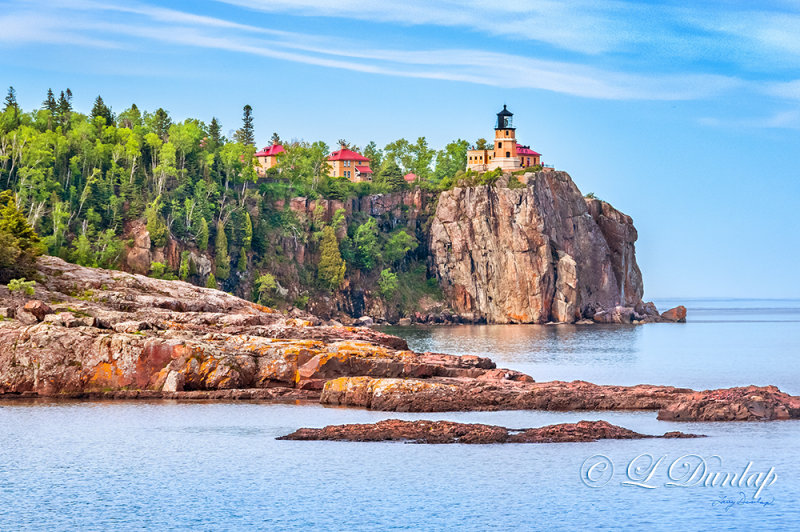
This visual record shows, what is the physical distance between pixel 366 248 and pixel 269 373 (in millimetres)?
105701

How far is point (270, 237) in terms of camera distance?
5782 inches

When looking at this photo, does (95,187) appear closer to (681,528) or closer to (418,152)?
(418,152)

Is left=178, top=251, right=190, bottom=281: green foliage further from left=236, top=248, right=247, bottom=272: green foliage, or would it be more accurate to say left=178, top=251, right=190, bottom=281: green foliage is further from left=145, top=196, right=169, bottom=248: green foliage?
left=236, top=248, right=247, bottom=272: green foliage

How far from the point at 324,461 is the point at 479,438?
589cm

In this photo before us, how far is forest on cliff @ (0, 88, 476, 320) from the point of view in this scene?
115125 millimetres

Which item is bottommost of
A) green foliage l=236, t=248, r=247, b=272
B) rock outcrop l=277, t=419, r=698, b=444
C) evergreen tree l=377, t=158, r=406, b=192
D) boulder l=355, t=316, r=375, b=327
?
rock outcrop l=277, t=419, r=698, b=444

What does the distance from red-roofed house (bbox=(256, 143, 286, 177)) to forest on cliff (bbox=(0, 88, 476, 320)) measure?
4.77 m

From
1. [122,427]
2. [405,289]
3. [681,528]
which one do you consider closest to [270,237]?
[405,289]

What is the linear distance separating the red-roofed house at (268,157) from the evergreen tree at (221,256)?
3952cm

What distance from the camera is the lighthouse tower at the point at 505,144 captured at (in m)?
167

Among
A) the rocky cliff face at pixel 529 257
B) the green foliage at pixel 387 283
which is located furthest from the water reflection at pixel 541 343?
the green foliage at pixel 387 283

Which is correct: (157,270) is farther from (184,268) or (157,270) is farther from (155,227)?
(155,227)

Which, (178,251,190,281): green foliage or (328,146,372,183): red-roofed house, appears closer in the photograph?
(178,251,190,281): green foliage

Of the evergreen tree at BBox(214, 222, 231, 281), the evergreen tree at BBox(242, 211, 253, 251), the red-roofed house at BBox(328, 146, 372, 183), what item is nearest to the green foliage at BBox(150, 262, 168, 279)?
the evergreen tree at BBox(214, 222, 231, 281)
